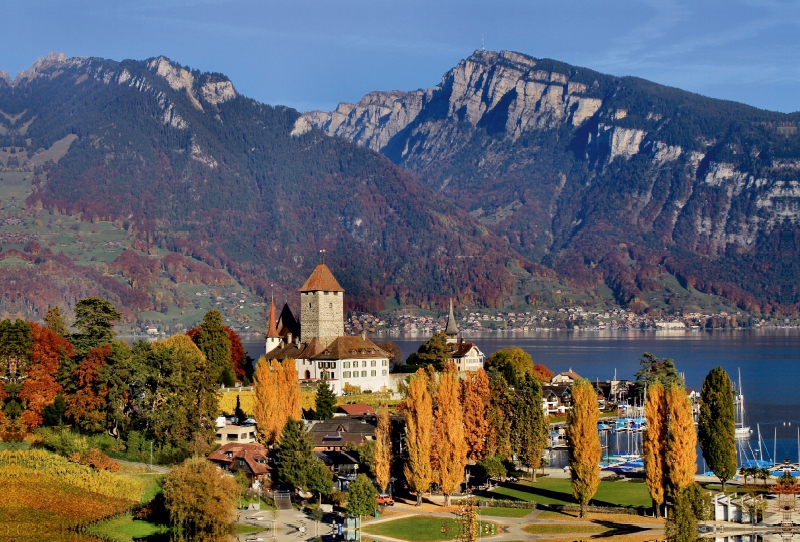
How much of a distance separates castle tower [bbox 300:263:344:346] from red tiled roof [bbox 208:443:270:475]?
39949mm

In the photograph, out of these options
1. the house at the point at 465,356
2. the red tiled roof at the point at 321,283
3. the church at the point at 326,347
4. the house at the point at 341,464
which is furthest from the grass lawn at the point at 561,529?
the house at the point at 465,356

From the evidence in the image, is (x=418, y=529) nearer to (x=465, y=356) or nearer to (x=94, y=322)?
(x=94, y=322)

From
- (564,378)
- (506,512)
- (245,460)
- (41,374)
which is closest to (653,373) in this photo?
(564,378)

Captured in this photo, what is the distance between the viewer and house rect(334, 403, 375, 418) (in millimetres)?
101125

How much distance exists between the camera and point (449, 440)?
2938 inches

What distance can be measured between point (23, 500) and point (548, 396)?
7256 cm

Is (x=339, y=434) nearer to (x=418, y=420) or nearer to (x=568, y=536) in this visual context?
(x=418, y=420)

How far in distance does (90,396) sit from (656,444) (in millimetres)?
43380

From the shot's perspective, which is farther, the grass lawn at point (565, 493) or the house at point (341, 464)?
the house at point (341, 464)

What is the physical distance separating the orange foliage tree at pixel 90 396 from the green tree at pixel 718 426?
43777mm

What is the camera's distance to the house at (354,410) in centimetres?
10112

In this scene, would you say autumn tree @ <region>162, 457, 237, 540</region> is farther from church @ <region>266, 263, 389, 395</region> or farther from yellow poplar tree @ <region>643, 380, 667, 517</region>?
church @ <region>266, 263, 389, 395</region>

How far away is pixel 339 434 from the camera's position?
8881cm

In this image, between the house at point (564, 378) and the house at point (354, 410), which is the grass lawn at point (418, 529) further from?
the house at point (564, 378)
